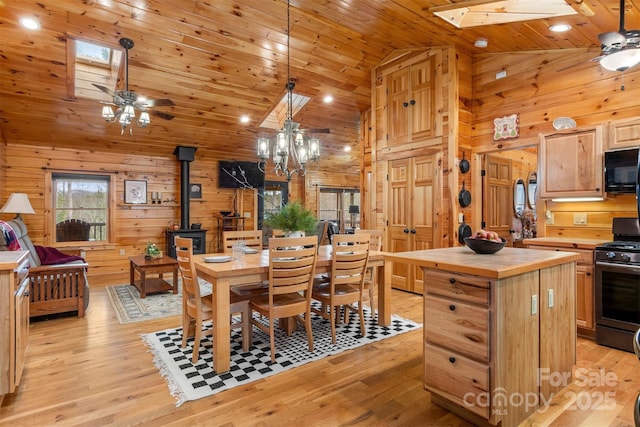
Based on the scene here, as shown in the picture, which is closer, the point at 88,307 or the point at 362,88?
the point at 88,307

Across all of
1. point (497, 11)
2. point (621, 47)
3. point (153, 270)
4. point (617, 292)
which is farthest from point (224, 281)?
point (497, 11)

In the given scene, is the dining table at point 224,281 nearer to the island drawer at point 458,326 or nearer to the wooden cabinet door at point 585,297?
the island drawer at point 458,326

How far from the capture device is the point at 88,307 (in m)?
4.32

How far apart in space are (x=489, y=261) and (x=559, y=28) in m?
2.83

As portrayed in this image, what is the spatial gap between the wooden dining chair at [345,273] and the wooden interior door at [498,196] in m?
2.54

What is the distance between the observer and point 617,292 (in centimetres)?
297

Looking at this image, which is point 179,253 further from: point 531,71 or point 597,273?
point 531,71

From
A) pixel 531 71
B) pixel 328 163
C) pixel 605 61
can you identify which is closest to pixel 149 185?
pixel 328 163

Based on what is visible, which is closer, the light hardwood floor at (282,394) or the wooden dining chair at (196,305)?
the light hardwood floor at (282,394)

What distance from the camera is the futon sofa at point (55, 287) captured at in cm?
370

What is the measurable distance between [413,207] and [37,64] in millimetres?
5316

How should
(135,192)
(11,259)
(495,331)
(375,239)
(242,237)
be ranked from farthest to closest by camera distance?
1. (135,192)
2. (375,239)
3. (242,237)
4. (11,259)
5. (495,331)

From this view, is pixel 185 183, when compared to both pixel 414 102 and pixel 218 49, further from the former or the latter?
pixel 414 102

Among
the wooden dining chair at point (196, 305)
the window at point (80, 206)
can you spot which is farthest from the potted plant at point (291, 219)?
the window at point (80, 206)
